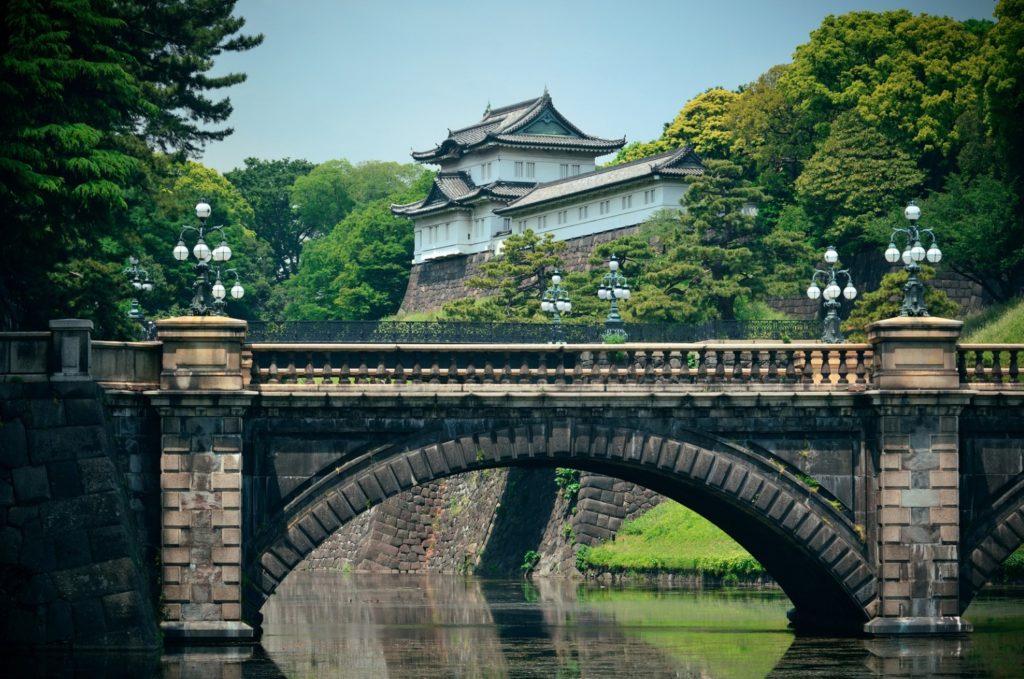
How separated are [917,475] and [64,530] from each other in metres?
17.4

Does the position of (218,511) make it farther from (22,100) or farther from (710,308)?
(710,308)

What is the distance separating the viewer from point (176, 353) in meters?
41.2

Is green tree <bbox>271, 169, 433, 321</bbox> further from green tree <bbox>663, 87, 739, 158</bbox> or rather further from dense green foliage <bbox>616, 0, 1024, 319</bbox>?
dense green foliage <bbox>616, 0, 1024, 319</bbox>

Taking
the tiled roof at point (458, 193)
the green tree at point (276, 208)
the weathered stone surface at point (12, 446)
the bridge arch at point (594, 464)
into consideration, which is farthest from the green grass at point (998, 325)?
the green tree at point (276, 208)

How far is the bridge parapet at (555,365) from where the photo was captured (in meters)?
42.7

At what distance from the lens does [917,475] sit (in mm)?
43250

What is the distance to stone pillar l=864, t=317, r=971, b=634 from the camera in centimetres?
4297

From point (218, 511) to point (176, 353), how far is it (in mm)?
3242

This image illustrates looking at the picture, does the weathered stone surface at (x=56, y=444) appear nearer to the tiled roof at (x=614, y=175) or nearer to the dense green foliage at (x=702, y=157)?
the dense green foliage at (x=702, y=157)

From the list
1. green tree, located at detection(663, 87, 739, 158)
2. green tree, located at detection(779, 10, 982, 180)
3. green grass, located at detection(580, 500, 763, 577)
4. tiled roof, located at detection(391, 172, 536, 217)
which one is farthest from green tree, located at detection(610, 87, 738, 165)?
green grass, located at detection(580, 500, 763, 577)


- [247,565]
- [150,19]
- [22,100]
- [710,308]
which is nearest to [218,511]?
[247,565]

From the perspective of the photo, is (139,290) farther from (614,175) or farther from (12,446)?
(614,175)

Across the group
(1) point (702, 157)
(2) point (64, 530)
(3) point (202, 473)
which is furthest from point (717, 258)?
(2) point (64, 530)

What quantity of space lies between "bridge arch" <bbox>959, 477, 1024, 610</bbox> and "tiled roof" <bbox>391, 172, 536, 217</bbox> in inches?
3232
